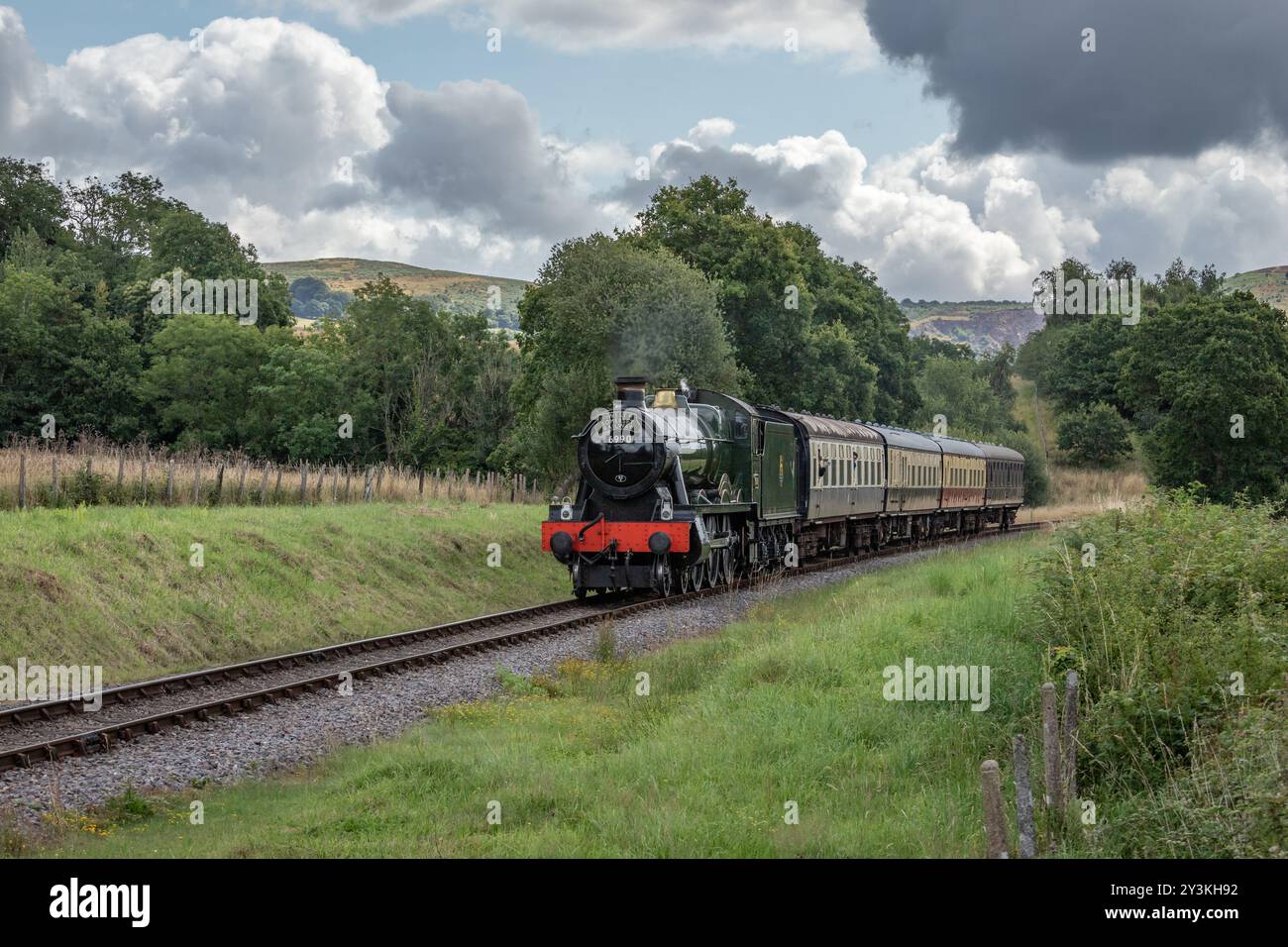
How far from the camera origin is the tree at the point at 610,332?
46.3 metres

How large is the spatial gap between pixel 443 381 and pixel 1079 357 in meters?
49.2

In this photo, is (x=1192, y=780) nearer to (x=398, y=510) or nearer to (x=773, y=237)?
(x=398, y=510)

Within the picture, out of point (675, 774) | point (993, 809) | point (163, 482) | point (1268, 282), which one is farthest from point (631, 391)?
point (1268, 282)

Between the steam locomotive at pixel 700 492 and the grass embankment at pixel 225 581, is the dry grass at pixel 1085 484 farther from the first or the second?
the grass embankment at pixel 225 581

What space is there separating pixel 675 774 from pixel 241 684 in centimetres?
792

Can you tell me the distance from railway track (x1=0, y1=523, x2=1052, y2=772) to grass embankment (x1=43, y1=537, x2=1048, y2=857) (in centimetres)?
202

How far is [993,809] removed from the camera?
6531 millimetres

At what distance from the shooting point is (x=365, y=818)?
932 cm

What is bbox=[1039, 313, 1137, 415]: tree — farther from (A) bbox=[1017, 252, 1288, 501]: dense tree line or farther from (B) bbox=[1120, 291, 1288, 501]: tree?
(B) bbox=[1120, 291, 1288, 501]: tree

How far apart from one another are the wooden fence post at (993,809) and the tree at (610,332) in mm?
36893

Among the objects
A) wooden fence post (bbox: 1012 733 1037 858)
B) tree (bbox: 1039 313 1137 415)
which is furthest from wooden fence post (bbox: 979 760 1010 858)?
tree (bbox: 1039 313 1137 415)

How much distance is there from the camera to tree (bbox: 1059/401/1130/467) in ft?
272

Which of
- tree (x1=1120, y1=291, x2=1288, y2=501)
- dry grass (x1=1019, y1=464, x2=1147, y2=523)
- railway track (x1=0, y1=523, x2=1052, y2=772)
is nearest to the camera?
railway track (x1=0, y1=523, x2=1052, y2=772)

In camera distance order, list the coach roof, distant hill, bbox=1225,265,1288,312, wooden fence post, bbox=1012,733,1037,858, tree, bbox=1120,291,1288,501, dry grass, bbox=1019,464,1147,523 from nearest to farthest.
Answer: wooden fence post, bbox=1012,733,1037,858 < the coach roof < tree, bbox=1120,291,1288,501 < dry grass, bbox=1019,464,1147,523 < distant hill, bbox=1225,265,1288,312
